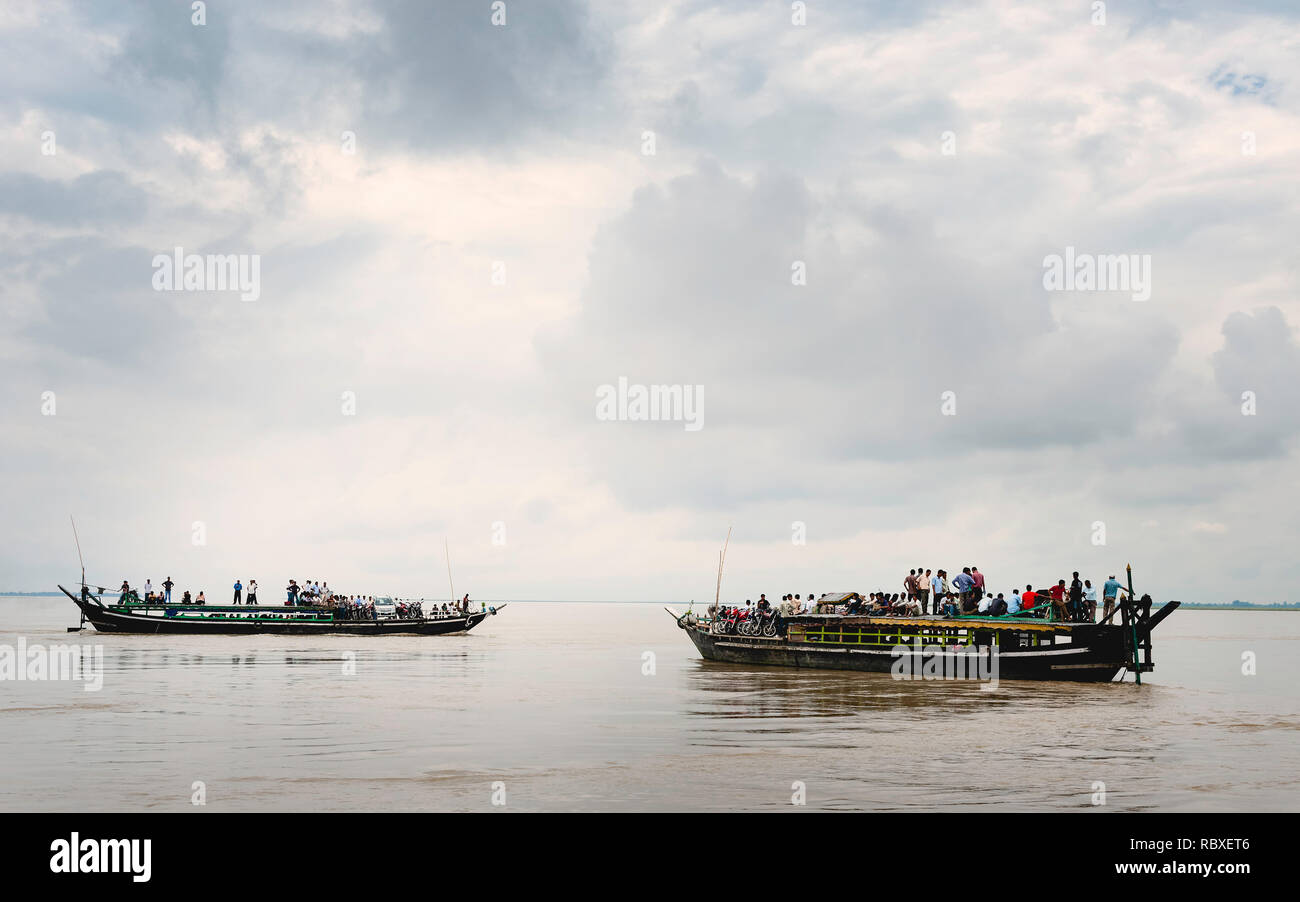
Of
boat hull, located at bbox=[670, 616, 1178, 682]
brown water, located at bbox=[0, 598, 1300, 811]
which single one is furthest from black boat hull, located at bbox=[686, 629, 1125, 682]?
brown water, located at bbox=[0, 598, 1300, 811]

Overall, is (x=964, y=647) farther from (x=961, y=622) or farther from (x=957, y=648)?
(x=961, y=622)

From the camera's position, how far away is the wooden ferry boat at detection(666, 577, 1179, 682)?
136ft

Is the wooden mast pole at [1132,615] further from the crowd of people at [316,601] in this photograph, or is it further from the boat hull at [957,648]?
the crowd of people at [316,601]

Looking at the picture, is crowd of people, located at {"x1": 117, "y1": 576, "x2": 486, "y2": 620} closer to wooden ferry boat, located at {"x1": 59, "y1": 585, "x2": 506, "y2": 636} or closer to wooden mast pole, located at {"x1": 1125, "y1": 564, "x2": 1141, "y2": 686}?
wooden ferry boat, located at {"x1": 59, "y1": 585, "x2": 506, "y2": 636}

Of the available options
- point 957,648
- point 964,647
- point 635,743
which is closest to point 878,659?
point 957,648

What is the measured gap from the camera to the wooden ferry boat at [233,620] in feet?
264

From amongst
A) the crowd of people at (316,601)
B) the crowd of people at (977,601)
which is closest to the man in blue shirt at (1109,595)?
the crowd of people at (977,601)

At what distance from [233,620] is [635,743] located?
65536mm

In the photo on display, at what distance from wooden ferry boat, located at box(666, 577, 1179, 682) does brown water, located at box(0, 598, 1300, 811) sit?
1026 millimetres

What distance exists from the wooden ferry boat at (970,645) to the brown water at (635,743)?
40.4 inches

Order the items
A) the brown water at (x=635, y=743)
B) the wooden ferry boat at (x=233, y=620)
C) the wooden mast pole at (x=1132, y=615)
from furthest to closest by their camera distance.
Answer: the wooden ferry boat at (x=233, y=620) → the wooden mast pole at (x=1132, y=615) → the brown water at (x=635, y=743)

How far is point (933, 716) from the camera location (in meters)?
30.8
